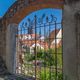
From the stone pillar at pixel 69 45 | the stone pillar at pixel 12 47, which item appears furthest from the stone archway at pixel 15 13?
the stone pillar at pixel 69 45

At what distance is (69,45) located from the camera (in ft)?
16.1

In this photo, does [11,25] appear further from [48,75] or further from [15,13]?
[48,75]

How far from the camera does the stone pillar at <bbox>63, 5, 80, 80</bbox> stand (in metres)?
4.74

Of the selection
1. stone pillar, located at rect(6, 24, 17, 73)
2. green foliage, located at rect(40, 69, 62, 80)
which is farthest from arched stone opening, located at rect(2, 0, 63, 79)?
green foliage, located at rect(40, 69, 62, 80)

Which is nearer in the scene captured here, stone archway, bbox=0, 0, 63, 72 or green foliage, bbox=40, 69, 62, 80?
green foliage, bbox=40, 69, 62, 80

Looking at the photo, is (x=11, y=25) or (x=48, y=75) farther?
(x=11, y=25)

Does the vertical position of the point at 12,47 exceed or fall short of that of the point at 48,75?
it exceeds it

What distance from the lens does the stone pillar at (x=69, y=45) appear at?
4.74 meters

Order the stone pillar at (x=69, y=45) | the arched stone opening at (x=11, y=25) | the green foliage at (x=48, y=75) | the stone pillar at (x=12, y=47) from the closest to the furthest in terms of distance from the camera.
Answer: the stone pillar at (x=69, y=45) → the green foliage at (x=48, y=75) → the arched stone opening at (x=11, y=25) → the stone pillar at (x=12, y=47)

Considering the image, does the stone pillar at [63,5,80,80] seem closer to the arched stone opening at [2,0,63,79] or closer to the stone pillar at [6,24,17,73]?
the arched stone opening at [2,0,63,79]

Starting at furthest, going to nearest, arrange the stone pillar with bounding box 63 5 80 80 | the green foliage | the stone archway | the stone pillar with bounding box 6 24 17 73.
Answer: the stone pillar with bounding box 6 24 17 73
the stone archway
the green foliage
the stone pillar with bounding box 63 5 80 80

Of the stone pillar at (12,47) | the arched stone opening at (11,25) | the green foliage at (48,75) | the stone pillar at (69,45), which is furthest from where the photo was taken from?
the stone pillar at (12,47)

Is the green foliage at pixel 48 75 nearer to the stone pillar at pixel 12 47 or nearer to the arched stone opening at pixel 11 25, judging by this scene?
the stone pillar at pixel 12 47

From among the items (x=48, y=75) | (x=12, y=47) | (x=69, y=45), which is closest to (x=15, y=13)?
(x=12, y=47)
